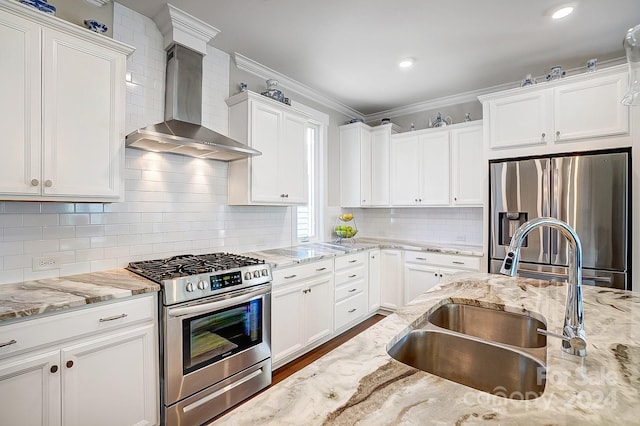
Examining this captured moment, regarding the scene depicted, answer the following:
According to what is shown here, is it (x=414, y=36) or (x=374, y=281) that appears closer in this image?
(x=414, y=36)

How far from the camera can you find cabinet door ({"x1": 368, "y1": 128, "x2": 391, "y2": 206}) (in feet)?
14.1

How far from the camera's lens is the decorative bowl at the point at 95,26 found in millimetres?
1990

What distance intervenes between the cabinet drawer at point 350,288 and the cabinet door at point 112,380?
1.91m

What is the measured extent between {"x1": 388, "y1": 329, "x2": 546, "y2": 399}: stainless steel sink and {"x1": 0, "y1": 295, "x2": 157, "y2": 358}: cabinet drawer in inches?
57.5

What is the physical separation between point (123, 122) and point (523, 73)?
3.79m

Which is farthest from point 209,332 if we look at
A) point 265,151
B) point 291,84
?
point 291,84

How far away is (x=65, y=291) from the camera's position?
1.68 metres

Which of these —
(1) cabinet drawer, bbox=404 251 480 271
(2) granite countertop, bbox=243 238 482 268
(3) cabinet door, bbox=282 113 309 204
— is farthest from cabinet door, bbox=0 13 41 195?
(1) cabinet drawer, bbox=404 251 480 271

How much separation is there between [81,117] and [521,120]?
3.60 metres

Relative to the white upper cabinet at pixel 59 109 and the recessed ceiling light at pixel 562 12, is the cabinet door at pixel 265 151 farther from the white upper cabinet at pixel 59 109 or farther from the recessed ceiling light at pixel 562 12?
the recessed ceiling light at pixel 562 12

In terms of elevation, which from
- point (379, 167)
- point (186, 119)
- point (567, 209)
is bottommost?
point (567, 209)

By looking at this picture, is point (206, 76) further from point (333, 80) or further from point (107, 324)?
point (107, 324)

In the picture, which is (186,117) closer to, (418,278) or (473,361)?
(473,361)

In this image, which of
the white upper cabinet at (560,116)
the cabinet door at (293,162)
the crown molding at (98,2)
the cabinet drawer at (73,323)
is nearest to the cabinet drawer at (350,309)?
the cabinet door at (293,162)
